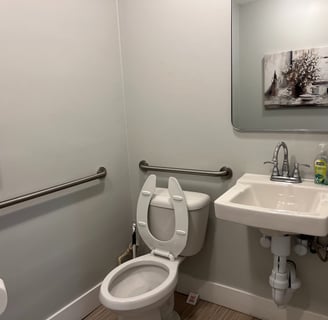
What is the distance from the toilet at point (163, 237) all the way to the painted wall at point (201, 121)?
0.18 meters

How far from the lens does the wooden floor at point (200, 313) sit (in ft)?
6.03

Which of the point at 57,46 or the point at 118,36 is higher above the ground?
the point at 118,36

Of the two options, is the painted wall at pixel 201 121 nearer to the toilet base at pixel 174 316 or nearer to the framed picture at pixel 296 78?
the framed picture at pixel 296 78

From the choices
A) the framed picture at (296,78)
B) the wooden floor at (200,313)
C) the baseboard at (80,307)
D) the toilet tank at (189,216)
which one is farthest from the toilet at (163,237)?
the framed picture at (296,78)

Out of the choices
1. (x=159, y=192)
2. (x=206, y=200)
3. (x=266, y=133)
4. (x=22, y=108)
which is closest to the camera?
(x=22, y=108)

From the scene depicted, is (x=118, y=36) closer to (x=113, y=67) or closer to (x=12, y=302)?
(x=113, y=67)

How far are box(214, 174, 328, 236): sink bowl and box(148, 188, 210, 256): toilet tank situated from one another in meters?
0.28

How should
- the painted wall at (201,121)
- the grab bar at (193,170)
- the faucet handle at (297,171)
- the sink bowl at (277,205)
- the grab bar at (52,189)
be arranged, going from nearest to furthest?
the sink bowl at (277,205), the grab bar at (52,189), the faucet handle at (297,171), the painted wall at (201,121), the grab bar at (193,170)

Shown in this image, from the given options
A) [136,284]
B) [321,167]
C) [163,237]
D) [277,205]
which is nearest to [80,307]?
[136,284]

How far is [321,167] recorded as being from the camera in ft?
4.76

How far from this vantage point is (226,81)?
1.68 metres

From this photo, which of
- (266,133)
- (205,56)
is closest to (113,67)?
(205,56)

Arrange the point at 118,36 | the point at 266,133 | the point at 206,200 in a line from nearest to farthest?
the point at 266,133 < the point at 206,200 < the point at 118,36

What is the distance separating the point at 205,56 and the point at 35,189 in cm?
116
